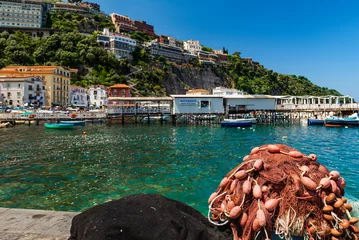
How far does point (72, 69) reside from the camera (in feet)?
290

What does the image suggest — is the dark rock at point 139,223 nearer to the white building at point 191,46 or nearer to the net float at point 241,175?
the net float at point 241,175

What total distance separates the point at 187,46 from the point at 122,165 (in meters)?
156

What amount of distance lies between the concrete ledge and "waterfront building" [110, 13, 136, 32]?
14524cm

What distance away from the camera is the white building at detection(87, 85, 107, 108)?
81.8 m

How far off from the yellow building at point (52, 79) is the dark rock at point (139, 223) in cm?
7646

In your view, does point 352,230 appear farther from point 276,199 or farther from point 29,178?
point 29,178

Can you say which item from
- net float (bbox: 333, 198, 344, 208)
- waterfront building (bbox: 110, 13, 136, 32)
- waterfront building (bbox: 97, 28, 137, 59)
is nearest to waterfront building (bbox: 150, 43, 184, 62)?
waterfront building (bbox: 97, 28, 137, 59)

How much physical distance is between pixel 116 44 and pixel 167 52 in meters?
30.9

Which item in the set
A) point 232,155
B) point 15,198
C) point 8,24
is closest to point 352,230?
point 15,198

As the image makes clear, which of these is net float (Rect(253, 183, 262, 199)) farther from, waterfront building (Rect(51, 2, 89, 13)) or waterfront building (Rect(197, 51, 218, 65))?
waterfront building (Rect(51, 2, 89, 13))

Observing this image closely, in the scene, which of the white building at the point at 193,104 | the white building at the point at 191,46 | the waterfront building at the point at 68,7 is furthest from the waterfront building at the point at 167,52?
the white building at the point at 193,104

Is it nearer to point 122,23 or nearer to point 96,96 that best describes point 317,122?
point 96,96

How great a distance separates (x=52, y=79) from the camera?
69438 mm

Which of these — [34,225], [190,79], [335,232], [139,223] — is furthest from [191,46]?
[139,223]
